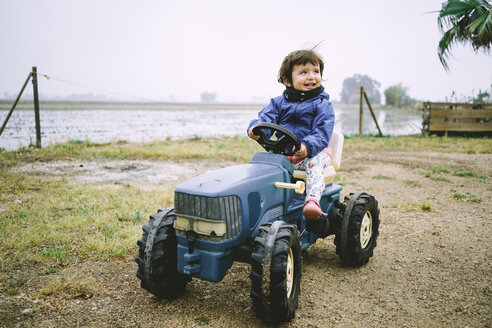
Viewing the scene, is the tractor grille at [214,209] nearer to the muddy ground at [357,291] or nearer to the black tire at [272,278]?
the black tire at [272,278]

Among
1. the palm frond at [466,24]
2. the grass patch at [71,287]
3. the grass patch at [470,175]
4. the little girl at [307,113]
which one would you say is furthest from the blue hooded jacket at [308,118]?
the palm frond at [466,24]

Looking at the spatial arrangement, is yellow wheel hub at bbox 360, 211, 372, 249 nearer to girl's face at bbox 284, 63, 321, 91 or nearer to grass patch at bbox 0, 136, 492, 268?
girl's face at bbox 284, 63, 321, 91

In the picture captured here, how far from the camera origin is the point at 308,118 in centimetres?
356

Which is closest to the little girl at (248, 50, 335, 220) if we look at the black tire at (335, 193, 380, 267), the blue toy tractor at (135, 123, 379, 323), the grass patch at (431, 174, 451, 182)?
the blue toy tractor at (135, 123, 379, 323)

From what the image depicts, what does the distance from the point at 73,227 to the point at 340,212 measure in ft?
10.6

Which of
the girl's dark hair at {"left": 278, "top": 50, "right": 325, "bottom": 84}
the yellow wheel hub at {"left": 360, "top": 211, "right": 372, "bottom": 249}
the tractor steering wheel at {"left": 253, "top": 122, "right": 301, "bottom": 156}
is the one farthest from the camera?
the yellow wheel hub at {"left": 360, "top": 211, "right": 372, "bottom": 249}

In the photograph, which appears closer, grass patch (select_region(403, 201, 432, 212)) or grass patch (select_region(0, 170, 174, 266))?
grass patch (select_region(0, 170, 174, 266))

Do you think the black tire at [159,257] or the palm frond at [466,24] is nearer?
the black tire at [159,257]

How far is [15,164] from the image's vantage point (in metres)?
8.44

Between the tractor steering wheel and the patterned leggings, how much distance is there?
218mm

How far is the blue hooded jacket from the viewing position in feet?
10.9

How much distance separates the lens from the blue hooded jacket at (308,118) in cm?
331

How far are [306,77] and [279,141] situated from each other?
0.82m

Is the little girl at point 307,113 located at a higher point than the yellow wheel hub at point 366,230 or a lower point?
higher
